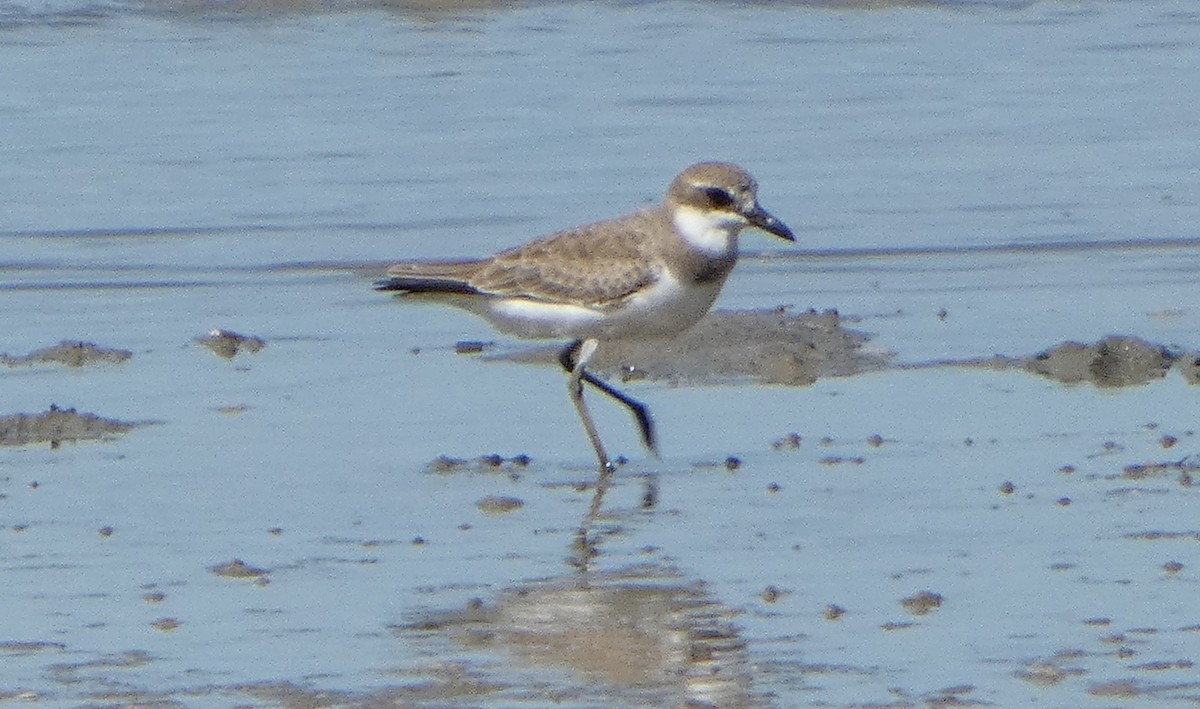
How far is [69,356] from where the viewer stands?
852 cm

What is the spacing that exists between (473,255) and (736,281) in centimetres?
119

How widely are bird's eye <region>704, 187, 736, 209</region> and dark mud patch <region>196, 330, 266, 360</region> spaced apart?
2.06 m

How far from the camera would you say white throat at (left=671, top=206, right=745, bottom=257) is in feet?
24.8

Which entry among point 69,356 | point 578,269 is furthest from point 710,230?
point 69,356

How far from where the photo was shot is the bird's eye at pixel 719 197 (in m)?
7.61

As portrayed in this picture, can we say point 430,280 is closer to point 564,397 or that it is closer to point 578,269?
point 578,269

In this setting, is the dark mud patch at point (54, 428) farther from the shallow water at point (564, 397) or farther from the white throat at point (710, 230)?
the white throat at point (710, 230)

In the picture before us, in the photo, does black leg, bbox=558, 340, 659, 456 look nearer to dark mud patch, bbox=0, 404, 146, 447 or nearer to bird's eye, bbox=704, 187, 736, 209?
bird's eye, bbox=704, 187, 736, 209

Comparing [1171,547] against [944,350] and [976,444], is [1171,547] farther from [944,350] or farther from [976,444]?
[944,350]

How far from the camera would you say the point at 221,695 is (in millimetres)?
5043

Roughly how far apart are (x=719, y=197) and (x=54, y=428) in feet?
7.48

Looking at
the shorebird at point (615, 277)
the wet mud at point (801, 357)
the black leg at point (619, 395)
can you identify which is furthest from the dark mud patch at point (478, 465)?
the wet mud at point (801, 357)

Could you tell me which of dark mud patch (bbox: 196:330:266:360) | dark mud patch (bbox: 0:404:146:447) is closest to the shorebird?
dark mud patch (bbox: 196:330:266:360)

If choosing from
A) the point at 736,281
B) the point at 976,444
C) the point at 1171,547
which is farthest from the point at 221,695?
the point at 736,281
